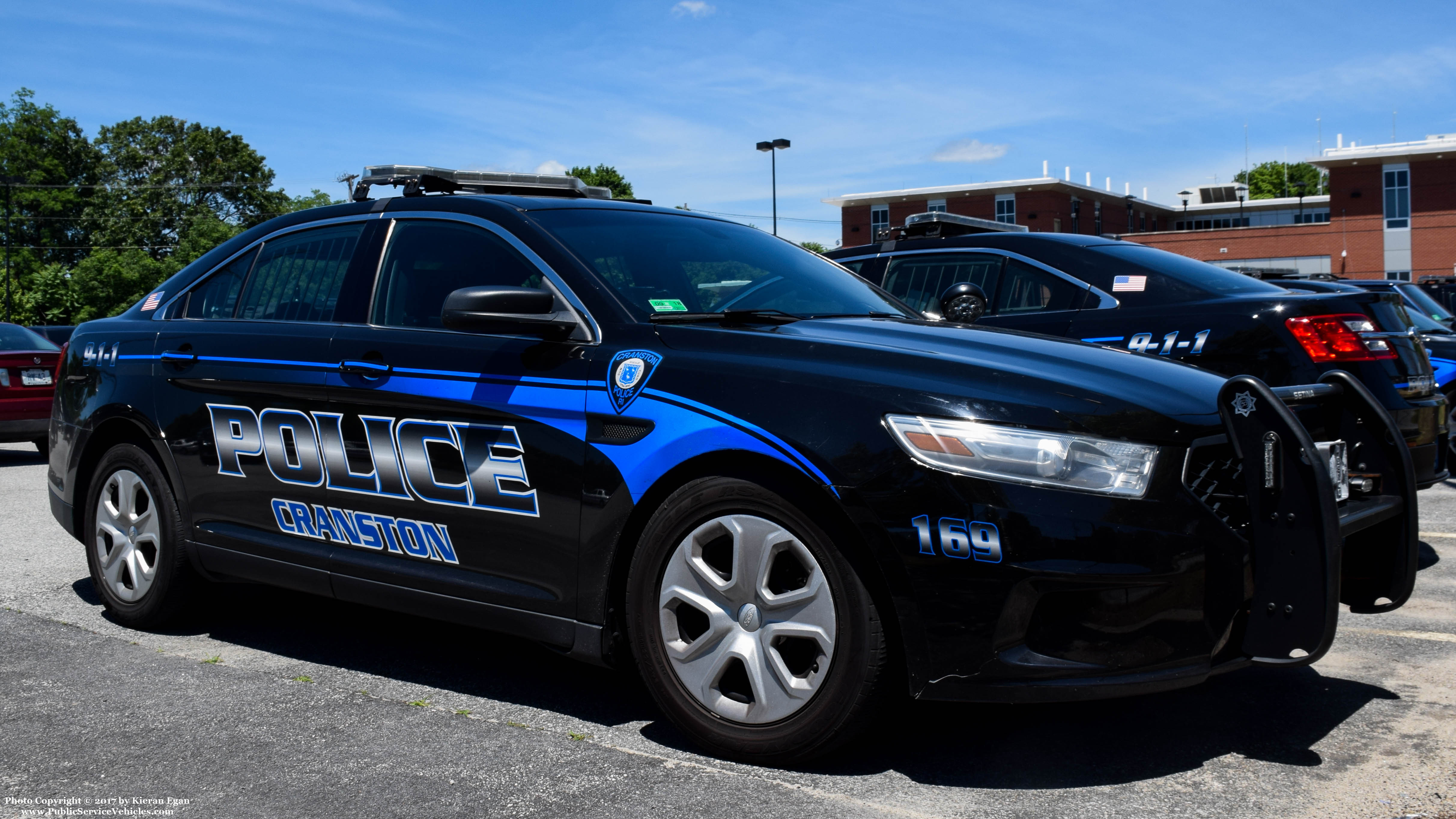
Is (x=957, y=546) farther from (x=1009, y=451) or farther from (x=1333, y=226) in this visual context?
(x=1333, y=226)

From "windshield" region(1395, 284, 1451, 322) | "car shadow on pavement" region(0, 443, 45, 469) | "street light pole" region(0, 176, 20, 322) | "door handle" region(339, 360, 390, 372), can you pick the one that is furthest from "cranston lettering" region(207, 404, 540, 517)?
"street light pole" region(0, 176, 20, 322)

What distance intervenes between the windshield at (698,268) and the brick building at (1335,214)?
47.5m

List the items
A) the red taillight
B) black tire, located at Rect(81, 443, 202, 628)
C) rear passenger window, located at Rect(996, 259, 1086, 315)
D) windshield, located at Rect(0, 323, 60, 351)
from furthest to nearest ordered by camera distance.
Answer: windshield, located at Rect(0, 323, 60, 351) < rear passenger window, located at Rect(996, 259, 1086, 315) < the red taillight < black tire, located at Rect(81, 443, 202, 628)

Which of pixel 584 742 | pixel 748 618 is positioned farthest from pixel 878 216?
pixel 748 618

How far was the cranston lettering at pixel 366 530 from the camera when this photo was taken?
380cm

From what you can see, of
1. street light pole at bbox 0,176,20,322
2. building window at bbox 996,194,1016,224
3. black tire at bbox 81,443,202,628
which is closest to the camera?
black tire at bbox 81,443,202,628

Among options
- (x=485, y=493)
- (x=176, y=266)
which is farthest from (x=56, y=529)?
(x=176, y=266)

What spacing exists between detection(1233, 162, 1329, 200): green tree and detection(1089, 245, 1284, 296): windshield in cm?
11659

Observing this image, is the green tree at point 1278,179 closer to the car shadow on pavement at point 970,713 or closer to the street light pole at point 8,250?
the street light pole at point 8,250

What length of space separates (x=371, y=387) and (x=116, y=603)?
1.83 meters

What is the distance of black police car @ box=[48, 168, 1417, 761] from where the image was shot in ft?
9.37

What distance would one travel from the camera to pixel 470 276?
4.03m

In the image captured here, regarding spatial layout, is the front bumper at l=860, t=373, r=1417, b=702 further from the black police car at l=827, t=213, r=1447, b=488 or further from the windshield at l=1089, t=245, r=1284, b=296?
the windshield at l=1089, t=245, r=1284, b=296

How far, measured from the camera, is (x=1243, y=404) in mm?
3006
